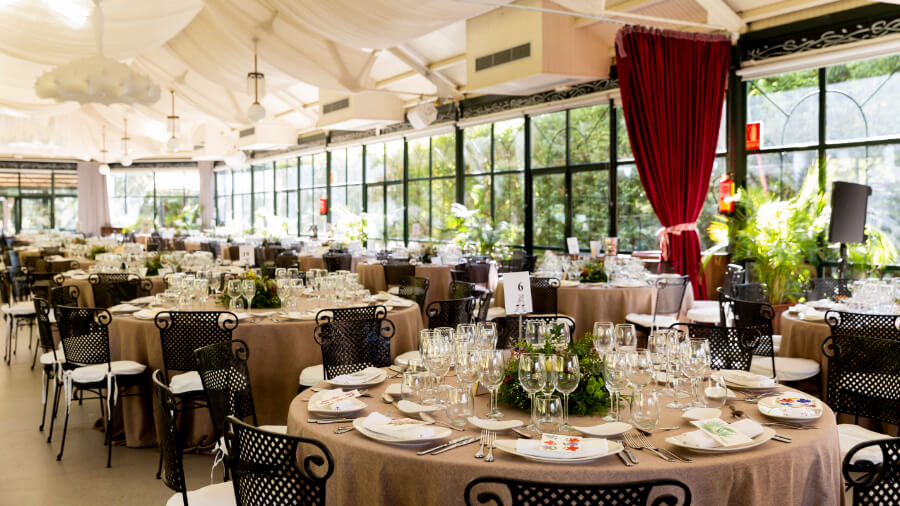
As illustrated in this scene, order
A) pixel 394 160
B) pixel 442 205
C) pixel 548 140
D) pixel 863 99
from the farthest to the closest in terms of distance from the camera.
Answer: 1. pixel 394 160
2. pixel 442 205
3. pixel 548 140
4. pixel 863 99

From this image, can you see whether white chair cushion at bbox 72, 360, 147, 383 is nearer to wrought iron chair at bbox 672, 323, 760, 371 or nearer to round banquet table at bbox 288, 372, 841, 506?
round banquet table at bbox 288, 372, 841, 506

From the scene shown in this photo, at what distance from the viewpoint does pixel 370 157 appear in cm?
1747

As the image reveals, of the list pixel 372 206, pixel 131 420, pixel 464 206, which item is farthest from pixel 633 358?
pixel 372 206

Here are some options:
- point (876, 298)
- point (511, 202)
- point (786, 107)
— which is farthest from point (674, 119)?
point (876, 298)

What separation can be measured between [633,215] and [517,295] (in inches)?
283

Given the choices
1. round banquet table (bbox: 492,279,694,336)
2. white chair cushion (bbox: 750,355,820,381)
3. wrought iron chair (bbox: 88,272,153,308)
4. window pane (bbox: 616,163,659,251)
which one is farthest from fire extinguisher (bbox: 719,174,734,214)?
wrought iron chair (bbox: 88,272,153,308)

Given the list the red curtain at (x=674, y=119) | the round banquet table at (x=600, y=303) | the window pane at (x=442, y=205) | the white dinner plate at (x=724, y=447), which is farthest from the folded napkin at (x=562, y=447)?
the window pane at (x=442, y=205)

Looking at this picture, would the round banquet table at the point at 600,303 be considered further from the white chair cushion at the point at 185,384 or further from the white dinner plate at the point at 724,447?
the white dinner plate at the point at 724,447

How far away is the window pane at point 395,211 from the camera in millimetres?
16422

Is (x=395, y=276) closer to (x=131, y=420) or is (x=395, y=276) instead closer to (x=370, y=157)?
(x=131, y=420)

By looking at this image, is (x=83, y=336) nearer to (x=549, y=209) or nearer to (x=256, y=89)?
(x=256, y=89)

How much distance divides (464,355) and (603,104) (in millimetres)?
8847

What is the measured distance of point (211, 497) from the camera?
9.02 ft

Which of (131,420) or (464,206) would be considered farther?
(464,206)
